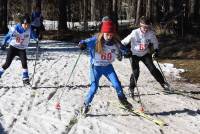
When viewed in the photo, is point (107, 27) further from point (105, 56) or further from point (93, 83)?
point (93, 83)

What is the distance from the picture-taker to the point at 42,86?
1412 centimetres

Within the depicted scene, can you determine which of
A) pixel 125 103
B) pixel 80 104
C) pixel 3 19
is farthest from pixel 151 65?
pixel 3 19

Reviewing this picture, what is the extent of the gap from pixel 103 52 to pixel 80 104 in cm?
182

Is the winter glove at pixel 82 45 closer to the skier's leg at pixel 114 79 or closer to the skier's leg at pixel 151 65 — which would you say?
the skier's leg at pixel 114 79

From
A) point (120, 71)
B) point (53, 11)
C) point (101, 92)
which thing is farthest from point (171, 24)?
point (53, 11)

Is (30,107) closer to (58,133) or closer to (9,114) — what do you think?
(9,114)

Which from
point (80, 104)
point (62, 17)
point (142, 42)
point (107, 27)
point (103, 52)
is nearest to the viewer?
point (107, 27)

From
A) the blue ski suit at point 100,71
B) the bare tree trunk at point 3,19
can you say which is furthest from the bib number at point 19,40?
the bare tree trunk at point 3,19

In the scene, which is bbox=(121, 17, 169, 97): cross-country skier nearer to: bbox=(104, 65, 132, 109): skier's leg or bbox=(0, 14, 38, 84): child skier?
bbox=(104, 65, 132, 109): skier's leg

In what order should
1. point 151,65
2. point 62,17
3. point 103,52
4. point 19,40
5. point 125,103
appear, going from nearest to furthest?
point 103,52, point 125,103, point 151,65, point 19,40, point 62,17

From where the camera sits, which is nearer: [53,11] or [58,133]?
[58,133]

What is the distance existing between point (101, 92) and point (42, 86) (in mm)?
1679

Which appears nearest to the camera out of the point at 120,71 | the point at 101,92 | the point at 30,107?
the point at 30,107

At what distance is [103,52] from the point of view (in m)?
10.3
